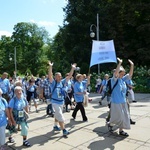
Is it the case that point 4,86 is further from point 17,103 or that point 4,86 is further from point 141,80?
point 141,80

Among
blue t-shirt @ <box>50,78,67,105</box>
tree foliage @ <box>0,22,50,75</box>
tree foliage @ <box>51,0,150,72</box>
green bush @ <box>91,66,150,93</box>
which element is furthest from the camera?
tree foliage @ <box>0,22,50,75</box>

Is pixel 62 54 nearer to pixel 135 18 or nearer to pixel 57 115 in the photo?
pixel 135 18

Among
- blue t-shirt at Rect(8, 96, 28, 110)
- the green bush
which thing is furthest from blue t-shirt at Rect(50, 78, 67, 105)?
the green bush

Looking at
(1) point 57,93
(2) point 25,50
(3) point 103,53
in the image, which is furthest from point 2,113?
(2) point 25,50

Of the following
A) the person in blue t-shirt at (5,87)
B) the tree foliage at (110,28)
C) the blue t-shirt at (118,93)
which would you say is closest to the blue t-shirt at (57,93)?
the blue t-shirt at (118,93)

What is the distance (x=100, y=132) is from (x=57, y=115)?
141 cm

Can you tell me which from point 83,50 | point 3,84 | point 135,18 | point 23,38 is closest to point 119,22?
point 135,18

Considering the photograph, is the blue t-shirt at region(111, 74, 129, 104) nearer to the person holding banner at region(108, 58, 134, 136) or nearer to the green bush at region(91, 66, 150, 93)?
the person holding banner at region(108, 58, 134, 136)

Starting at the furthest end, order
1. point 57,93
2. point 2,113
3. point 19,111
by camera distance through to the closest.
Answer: point 57,93 < point 19,111 < point 2,113

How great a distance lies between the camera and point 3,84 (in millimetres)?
10250

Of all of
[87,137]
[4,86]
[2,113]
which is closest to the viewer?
[2,113]

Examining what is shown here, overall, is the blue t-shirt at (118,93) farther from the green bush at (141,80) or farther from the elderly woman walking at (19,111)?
the green bush at (141,80)

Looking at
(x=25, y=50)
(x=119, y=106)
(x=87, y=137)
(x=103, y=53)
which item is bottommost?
(x=87, y=137)

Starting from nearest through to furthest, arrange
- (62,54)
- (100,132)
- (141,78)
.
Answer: (100,132)
(141,78)
(62,54)
